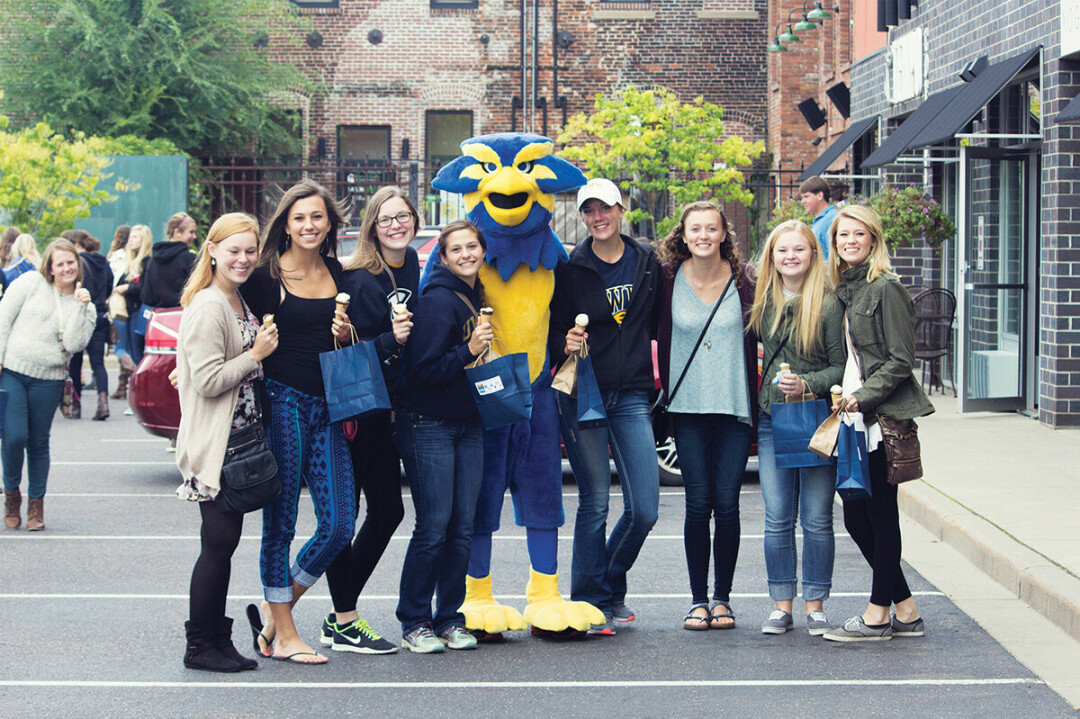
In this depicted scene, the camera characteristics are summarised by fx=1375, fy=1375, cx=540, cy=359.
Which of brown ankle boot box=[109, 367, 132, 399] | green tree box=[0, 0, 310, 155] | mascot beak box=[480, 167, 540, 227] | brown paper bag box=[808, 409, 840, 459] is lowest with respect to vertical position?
brown ankle boot box=[109, 367, 132, 399]

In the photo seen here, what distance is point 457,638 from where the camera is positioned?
570 centimetres

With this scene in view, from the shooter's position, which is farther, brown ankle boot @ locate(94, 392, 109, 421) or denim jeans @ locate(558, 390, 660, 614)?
brown ankle boot @ locate(94, 392, 109, 421)

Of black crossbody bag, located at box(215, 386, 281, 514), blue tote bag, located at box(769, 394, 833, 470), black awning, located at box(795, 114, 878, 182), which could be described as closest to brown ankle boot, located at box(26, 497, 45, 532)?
black crossbody bag, located at box(215, 386, 281, 514)

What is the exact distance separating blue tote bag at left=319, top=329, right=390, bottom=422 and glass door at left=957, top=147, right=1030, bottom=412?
27.7 feet

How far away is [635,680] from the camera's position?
A: 5297 mm

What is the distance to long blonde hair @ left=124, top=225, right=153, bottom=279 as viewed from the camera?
1368 cm

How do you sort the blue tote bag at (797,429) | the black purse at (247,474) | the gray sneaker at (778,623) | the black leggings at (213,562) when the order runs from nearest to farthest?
1. the black purse at (247,474)
2. the black leggings at (213,562)
3. the blue tote bag at (797,429)
4. the gray sneaker at (778,623)

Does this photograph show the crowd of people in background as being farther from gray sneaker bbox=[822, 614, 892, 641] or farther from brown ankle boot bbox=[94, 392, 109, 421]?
brown ankle boot bbox=[94, 392, 109, 421]

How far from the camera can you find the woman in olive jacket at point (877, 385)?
5.67 meters

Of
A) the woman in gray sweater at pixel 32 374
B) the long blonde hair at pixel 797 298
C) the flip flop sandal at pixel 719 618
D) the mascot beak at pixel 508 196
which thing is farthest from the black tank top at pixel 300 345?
the woman in gray sweater at pixel 32 374

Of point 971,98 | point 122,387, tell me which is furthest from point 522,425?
point 122,387

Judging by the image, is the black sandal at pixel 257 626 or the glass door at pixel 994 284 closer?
the black sandal at pixel 257 626

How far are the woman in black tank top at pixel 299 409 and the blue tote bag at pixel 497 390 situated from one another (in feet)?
1.78

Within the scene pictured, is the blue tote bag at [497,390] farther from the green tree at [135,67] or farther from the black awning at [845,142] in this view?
the green tree at [135,67]
